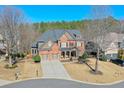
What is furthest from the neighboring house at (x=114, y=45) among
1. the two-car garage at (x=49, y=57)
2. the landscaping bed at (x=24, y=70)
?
the landscaping bed at (x=24, y=70)

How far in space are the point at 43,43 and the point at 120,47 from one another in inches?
505

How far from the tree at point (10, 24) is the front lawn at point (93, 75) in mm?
6810

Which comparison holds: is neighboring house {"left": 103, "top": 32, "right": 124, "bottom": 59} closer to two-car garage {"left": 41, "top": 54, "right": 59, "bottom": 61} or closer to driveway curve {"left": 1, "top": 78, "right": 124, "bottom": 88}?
two-car garage {"left": 41, "top": 54, "right": 59, "bottom": 61}

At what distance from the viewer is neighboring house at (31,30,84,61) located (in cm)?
2798

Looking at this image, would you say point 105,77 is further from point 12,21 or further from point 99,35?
point 12,21

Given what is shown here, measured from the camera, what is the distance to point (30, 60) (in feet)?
85.6

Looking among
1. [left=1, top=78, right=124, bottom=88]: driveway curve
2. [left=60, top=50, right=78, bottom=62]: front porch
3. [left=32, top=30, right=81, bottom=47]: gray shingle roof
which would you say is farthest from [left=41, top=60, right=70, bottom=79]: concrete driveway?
[left=32, top=30, right=81, bottom=47]: gray shingle roof

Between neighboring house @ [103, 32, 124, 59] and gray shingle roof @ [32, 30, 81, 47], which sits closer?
gray shingle roof @ [32, 30, 81, 47]

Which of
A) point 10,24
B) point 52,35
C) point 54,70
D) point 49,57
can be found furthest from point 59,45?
point 10,24

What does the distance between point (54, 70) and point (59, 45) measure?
800cm

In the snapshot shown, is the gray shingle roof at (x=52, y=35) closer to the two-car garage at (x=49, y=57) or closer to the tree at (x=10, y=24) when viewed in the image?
the two-car garage at (x=49, y=57)

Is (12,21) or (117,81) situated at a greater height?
(12,21)

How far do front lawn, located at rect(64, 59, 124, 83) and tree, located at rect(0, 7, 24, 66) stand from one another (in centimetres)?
681
